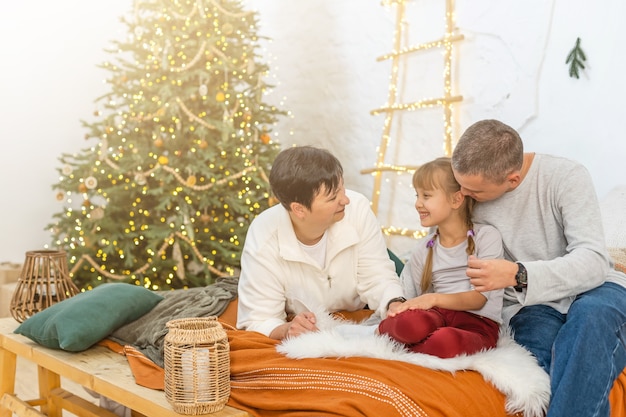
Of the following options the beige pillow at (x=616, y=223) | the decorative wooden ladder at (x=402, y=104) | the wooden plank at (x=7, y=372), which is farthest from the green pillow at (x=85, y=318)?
the decorative wooden ladder at (x=402, y=104)

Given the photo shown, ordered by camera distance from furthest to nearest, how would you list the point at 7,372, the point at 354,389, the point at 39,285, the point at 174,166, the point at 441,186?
the point at 174,166 → the point at 39,285 → the point at 7,372 → the point at 441,186 → the point at 354,389

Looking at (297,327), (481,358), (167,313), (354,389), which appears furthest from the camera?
(167,313)

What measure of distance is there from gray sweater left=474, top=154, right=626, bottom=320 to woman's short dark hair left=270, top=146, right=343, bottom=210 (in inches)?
18.6

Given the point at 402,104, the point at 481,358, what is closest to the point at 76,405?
the point at 481,358

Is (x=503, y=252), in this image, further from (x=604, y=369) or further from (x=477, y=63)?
(x=477, y=63)

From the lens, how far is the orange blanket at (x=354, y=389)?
158 centimetres

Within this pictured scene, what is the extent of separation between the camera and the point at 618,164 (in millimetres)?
3373

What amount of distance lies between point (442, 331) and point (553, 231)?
0.50 m

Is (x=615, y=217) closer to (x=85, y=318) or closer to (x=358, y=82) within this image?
(x=85, y=318)

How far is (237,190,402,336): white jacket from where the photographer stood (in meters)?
2.20

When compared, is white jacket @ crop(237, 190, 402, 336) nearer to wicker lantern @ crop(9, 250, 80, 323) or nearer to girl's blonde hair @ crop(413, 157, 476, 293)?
girl's blonde hair @ crop(413, 157, 476, 293)

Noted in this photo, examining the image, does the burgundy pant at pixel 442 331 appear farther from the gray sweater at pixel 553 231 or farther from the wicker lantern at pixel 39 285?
the wicker lantern at pixel 39 285

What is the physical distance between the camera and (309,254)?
7.43 ft

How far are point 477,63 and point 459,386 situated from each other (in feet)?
9.50
